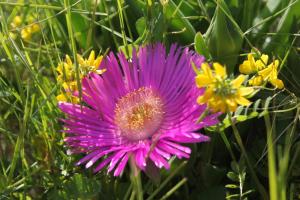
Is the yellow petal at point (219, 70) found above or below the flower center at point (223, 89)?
above

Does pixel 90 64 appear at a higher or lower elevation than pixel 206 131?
higher

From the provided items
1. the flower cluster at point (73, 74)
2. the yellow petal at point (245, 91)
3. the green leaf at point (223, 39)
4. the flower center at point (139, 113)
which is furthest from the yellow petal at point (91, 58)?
the yellow petal at point (245, 91)

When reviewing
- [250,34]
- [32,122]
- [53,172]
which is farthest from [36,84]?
[250,34]

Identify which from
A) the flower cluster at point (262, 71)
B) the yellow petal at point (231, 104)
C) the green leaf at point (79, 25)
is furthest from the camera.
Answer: the green leaf at point (79, 25)

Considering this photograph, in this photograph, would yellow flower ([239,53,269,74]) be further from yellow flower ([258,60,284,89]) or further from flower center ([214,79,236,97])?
flower center ([214,79,236,97])

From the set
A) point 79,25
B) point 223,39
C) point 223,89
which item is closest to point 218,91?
point 223,89

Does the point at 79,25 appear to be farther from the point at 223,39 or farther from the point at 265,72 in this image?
the point at 265,72

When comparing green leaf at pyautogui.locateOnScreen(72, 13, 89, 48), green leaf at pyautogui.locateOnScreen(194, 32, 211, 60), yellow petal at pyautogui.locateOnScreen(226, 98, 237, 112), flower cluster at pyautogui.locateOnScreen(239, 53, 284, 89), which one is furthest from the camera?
green leaf at pyautogui.locateOnScreen(72, 13, 89, 48)

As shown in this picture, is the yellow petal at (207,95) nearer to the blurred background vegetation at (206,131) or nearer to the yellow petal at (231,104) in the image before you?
the yellow petal at (231,104)

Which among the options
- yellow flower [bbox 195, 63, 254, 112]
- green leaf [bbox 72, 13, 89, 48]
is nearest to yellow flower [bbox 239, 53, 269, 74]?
yellow flower [bbox 195, 63, 254, 112]
